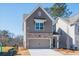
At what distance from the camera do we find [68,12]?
39.4 ft

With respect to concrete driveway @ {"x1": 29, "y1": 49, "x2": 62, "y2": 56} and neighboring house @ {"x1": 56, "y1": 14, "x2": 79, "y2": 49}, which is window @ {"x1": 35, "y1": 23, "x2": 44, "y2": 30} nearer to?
neighboring house @ {"x1": 56, "y1": 14, "x2": 79, "y2": 49}

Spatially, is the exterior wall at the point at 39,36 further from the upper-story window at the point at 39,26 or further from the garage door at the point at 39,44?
the upper-story window at the point at 39,26

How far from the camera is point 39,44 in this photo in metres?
12.2

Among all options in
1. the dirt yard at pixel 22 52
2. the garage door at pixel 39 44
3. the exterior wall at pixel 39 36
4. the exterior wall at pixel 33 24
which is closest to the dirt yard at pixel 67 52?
the garage door at pixel 39 44

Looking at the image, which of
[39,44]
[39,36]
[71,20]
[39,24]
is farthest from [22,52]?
[71,20]

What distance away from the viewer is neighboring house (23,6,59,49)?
483 inches

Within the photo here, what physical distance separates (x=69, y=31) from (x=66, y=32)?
0.10m

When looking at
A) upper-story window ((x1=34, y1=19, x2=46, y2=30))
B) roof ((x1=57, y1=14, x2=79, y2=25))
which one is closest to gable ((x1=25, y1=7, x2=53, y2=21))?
upper-story window ((x1=34, y1=19, x2=46, y2=30))

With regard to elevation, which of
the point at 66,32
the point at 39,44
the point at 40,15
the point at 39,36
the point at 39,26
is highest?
the point at 40,15

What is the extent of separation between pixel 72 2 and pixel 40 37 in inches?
71.7

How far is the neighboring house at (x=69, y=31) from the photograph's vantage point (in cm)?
1223

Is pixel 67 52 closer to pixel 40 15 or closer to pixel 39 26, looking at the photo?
pixel 39 26

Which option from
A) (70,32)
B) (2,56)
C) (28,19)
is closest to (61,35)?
(70,32)

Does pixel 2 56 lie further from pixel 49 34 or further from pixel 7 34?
pixel 49 34
